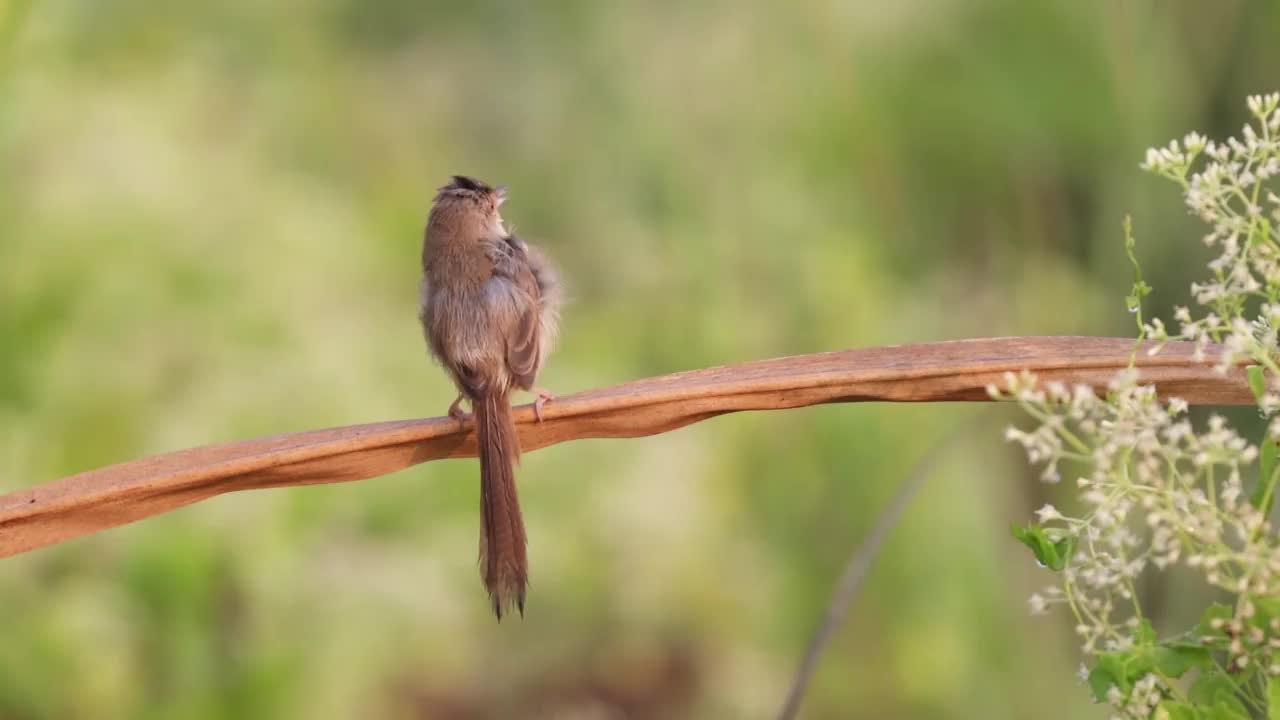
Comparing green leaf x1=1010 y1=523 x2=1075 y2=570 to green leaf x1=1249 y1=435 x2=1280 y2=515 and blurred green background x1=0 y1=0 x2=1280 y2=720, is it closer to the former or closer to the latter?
green leaf x1=1249 y1=435 x2=1280 y2=515

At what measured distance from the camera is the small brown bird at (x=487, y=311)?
8.00 ft

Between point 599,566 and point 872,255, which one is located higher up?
point 872,255

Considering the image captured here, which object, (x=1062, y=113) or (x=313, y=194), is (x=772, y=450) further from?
(x=313, y=194)

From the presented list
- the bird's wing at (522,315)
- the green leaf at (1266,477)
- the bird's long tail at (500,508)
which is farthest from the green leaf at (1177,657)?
the bird's wing at (522,315)

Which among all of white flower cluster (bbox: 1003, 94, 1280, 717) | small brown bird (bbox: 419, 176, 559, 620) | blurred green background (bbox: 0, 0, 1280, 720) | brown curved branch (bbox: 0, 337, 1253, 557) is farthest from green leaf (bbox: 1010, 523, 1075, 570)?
blurred green background (bbox: 0, 0, 1280, 720)

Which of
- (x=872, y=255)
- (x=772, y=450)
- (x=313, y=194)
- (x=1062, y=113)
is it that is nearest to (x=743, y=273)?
(x=872, y=255)

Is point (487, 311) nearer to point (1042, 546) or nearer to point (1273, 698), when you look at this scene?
point (1042, 546)

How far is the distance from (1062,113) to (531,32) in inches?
80.1

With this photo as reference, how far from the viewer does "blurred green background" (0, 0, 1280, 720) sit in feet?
12.3

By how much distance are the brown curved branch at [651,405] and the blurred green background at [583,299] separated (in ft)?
5.06

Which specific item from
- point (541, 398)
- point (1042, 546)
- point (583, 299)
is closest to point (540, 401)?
point (541, 398)

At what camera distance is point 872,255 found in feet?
16.0

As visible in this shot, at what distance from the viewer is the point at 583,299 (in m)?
5.05

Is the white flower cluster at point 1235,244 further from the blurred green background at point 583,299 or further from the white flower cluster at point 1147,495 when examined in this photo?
the blurred green background at point 583,299
